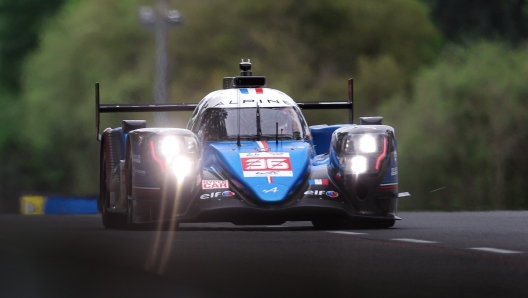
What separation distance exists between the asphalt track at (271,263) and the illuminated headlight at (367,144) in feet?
2.93

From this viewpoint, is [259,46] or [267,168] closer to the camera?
[267,168]

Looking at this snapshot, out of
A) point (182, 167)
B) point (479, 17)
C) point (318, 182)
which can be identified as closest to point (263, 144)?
point (318, 182)

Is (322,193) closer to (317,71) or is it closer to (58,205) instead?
(58,205)

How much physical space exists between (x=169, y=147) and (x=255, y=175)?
0.98 metres

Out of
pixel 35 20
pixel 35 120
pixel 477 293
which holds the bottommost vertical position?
pixel 477 293

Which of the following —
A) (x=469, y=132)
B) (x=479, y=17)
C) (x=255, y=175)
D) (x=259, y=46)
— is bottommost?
(x=255, y=175)

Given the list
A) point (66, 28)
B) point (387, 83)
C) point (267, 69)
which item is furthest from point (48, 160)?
point (387, 83)

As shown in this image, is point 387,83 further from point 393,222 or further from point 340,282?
point 340,282

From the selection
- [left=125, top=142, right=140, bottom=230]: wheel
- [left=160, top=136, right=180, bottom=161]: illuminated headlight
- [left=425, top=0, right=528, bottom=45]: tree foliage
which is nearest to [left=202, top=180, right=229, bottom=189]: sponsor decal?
[left=160, top=136, right=180, bottom=161]: illuminated headlight

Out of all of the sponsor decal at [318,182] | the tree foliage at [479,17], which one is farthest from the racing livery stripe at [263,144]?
the tree foliage at [479,17]

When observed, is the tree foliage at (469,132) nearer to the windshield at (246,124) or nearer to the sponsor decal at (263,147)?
the windshield at (246,124)

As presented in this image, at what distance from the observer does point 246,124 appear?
16734mm

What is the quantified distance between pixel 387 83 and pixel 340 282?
37.4m

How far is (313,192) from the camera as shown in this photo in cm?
1546
